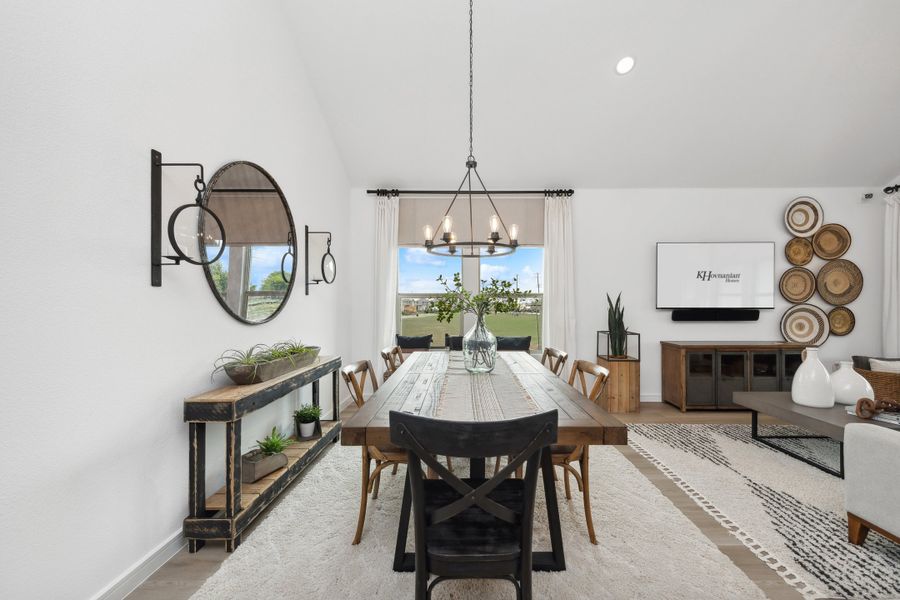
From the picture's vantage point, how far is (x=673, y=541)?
6.53ft

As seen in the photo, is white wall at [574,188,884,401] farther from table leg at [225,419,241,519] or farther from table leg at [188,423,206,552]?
table leg at [188,423,206,552]

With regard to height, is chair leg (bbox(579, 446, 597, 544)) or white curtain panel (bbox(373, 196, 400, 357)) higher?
white curtain panel (bbox(373, 196, 400, 357))

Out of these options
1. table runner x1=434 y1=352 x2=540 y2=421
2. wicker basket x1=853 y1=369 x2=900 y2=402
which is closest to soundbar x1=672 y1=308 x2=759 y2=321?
wicker basket x1=853 y1=369 x2=900 y2=402

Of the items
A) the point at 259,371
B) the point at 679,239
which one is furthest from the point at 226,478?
the point at 679,239

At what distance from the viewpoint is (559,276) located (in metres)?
4.85

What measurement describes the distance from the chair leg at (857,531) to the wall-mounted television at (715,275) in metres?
3.12

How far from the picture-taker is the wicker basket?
3.09 m

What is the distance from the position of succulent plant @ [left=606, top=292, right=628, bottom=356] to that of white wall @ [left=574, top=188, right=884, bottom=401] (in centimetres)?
23

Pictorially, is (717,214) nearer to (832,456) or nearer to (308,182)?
(832,456)

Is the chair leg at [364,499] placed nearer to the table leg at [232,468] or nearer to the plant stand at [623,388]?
the table leg at [232,468]

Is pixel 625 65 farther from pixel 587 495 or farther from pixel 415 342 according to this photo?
pixel 587 495

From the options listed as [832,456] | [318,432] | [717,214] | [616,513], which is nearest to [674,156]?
[717,214]

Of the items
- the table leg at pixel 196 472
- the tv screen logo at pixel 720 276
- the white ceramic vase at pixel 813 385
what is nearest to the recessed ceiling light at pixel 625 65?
the tv screen logo at pixel 720 276

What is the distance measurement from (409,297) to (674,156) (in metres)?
3.49
